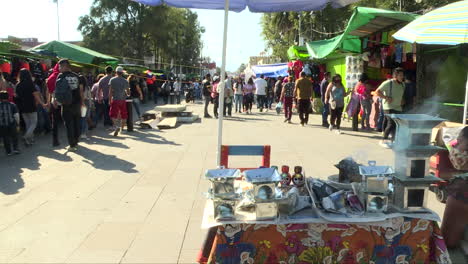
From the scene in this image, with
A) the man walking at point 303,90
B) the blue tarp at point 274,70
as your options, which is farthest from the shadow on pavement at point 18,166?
the blue tarp at point 274,70

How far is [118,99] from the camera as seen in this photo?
33.4ft

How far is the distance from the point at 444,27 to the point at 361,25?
4.13 m

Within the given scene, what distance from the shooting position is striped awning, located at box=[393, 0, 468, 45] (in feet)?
17.6

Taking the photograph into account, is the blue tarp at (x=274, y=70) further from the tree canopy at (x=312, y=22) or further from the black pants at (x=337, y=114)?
the black pants at (x=337, y=114)

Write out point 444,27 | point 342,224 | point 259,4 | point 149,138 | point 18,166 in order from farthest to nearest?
point 149,138 < point 18,166 < point 444,27 < point 259,4 < point 342,224

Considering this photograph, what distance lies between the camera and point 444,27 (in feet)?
18.6

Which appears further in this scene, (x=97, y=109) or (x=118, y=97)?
(x=97, y=109)

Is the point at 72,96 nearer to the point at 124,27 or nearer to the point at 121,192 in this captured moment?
the point at 121,192

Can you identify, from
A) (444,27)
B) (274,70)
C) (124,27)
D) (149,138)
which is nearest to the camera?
(444,27)

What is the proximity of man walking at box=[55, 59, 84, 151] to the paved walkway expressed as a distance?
56cm

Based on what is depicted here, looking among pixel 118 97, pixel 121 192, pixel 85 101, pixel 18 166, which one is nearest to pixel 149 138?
pixel 118 97

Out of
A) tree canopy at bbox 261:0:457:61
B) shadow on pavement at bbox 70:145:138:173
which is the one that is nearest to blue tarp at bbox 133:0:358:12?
shadow on pavement at bbox 70:145:138:173

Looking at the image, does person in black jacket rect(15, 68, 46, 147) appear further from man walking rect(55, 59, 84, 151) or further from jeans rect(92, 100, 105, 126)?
jeans rect(92, 100, 105, 126)

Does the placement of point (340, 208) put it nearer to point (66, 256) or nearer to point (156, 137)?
point (66, 256)
